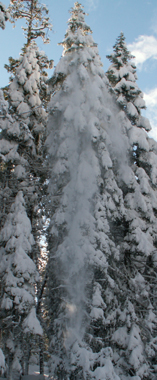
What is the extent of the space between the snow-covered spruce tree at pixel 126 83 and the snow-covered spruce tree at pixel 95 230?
464mm

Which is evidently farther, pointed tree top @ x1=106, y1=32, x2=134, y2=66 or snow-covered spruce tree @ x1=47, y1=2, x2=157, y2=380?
pointed tree top @ x1=106, y1=32, x2=134, y2=66

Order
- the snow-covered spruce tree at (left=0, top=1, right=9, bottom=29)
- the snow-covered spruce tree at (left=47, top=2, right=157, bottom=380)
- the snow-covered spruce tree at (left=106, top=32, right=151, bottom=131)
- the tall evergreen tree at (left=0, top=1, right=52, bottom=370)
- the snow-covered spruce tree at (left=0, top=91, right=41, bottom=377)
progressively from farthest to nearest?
the snow-covered spruce tree at (left=106, top=32, right=151, bottom=131)
the tall evergreen tree at (left=0, top=1, right=52, bottom=370)
the snow-covered spruce tree at (left=0, top=91, right=41, bottom=377)
the snow-covered spruce tree at (left=47, top=2, right=157, bottom=380)
the snow-covered spruce tree at (left=0, top=1, right=9, bottom=29)

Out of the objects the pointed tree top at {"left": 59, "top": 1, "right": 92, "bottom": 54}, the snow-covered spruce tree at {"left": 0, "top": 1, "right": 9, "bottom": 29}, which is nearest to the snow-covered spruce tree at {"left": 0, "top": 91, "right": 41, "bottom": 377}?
the snow-covered spruce tree at {"left": 0, "top": 1, "right": 9, "bottom": 29}

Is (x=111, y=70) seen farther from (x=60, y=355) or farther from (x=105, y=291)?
(x=60, y=355)

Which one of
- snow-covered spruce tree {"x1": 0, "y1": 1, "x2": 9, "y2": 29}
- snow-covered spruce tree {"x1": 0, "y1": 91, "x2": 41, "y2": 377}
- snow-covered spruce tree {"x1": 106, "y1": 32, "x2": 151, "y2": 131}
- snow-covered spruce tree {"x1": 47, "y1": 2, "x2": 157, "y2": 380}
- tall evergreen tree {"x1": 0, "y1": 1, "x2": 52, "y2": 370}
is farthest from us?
snow-covered spruce tree {"x1": 106, "y1": 32, "x2": 151, "y2": 131}

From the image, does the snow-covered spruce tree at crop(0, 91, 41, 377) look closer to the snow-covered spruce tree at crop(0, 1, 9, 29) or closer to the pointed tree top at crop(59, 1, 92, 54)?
the snow-covered spruce tree at crop(0, 1, 9, 29)

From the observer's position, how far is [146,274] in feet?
40.9

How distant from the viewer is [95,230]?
1088 centimetres

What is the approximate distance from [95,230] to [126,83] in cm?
660

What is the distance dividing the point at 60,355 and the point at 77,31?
12.2 metres

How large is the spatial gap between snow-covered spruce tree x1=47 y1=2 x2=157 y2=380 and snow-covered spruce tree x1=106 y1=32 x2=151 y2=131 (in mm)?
464

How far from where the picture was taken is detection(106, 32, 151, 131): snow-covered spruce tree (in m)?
13.6

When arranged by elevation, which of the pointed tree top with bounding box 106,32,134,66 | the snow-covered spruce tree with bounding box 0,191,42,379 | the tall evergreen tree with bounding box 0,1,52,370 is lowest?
the snow-covered spruce tree with bounding box 0,191,42,379

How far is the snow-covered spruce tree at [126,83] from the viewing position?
44.7ft
